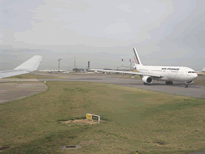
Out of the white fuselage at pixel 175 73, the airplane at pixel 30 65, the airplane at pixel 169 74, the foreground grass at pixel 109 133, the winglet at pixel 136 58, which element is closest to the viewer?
the foreground grass at pixel 109 133

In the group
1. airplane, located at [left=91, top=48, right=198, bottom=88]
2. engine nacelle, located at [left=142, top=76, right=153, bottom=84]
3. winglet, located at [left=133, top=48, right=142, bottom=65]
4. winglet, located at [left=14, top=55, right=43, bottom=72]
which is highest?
winglet, located at [left=133, top=48, right=142, bottom=65]

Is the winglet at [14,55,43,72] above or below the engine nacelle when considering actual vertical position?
above

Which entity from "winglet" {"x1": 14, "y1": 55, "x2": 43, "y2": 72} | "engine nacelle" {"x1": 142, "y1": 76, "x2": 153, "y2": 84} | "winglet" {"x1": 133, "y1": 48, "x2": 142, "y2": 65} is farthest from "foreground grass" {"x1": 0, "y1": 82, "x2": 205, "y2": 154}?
"winglet" {"x1": 133, "y1": 48, "x2": 142, "y2": 65}

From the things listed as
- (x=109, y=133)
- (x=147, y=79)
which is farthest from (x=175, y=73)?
(x=109, y=133)

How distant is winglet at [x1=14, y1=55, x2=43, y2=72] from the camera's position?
58.5 feet

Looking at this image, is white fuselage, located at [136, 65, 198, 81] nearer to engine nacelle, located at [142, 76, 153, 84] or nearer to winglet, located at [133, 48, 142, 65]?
engine nacelle, located at [142, 76, 153, 84]

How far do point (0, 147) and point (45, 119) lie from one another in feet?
16.1

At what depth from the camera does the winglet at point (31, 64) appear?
58.5ft

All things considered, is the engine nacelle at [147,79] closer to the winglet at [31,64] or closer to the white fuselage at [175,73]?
the white fuselage at [175,73]

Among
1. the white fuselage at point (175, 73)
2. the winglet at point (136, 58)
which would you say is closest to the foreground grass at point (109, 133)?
the white fuselage at point (175, 73)

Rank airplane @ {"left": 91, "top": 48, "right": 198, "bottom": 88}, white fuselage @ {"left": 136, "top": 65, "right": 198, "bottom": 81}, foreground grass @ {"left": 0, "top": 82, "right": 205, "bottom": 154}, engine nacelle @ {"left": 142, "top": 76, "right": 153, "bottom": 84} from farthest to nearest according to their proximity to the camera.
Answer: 1. engine nacelle @ {"left": 142, "top": 76, "right": 153, "bottom": 84}
2. airplane @ {"left": 91, "top": 48, "right": 198, "bottom": 88}
3. white fuselage @ {"left": 136, "top": 65, "right": 198, "bottom": 81}
4. foreground grass @ {"left": 0, "top": 82, "right": 205, "bottom": 154}

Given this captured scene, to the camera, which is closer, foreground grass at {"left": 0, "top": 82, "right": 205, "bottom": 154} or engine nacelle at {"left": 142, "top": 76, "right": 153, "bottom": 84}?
foreground grass at {"left": 0, "top": 82, "right": 205, "bottom": 154}

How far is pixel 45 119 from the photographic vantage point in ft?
41.9

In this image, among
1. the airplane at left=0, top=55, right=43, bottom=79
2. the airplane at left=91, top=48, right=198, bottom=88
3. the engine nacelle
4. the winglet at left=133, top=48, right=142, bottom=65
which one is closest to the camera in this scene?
the airplane at left=0, top=55, right=43, bottom=79
